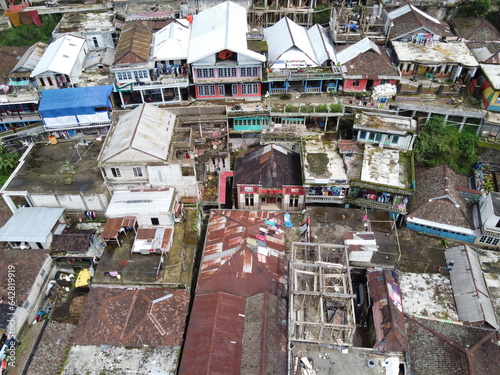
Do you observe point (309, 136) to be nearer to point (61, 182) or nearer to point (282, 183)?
point (282, 183)

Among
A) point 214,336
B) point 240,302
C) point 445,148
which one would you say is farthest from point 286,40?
point 214,336

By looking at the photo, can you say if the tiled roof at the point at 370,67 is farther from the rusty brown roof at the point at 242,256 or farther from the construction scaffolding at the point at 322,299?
the construction scaffolding at the point at 322,299

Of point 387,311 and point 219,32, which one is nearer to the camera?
point 387,311

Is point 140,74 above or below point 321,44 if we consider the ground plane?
below

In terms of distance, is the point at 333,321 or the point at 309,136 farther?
the point at 309,136

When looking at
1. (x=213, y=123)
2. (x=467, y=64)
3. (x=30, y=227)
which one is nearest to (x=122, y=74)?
(x=213, y=123)

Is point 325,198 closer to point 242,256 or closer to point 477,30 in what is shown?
point 242,256

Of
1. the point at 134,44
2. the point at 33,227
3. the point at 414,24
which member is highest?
the point at 414,24

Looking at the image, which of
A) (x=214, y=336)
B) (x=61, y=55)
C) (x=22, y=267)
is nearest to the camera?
(x=214, y=336)
